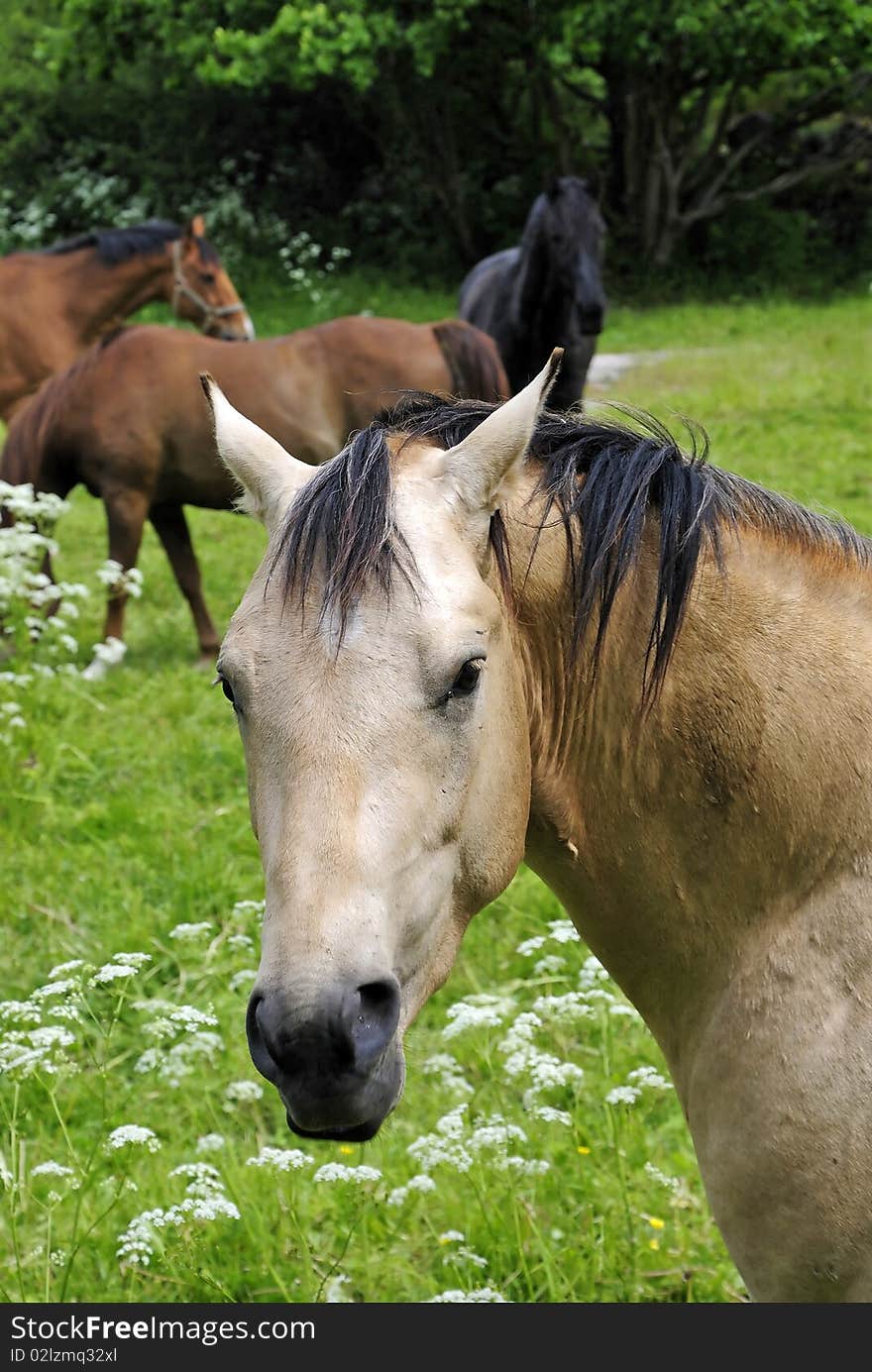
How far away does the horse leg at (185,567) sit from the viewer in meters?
6.95

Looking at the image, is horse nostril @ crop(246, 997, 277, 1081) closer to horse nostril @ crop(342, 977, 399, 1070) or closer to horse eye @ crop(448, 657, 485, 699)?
horse nostril @ crop(342, 977, 399, 1070)

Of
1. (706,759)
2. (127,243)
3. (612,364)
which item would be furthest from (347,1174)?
(612,364)

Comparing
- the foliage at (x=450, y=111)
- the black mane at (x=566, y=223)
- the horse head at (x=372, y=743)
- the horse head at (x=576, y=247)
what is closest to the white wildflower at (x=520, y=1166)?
the horse head at (x=372, y=743)

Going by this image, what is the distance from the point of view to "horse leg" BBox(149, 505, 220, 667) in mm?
6945

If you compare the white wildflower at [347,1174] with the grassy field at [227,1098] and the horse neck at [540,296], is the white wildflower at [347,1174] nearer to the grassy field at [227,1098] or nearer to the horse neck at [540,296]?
the grassy field at [227,1098]

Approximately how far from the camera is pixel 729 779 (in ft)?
6.28

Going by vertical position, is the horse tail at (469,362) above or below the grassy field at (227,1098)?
above

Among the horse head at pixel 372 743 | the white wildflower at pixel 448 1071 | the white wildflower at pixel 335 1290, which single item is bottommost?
the white wildflower at pixel 335 1290

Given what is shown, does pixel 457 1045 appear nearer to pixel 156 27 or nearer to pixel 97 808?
pixel 97 808

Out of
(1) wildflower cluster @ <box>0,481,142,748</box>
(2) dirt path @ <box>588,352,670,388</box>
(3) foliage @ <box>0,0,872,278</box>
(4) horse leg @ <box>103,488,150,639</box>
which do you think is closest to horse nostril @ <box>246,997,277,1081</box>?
(1) wildflower cluster @ <box>0,481,142,748</box>

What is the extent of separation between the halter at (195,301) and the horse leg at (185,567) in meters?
3.05

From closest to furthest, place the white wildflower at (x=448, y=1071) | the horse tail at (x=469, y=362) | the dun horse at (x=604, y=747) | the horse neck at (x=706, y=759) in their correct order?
1. the dun horse at (x=604, y=747)
2. the horse neck at (x=706, y=759)
3. the white wildflower at (x=448, y=1071)
4. the horse tail at (x=469, y=362)

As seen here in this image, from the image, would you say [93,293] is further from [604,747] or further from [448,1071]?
[604,747]
